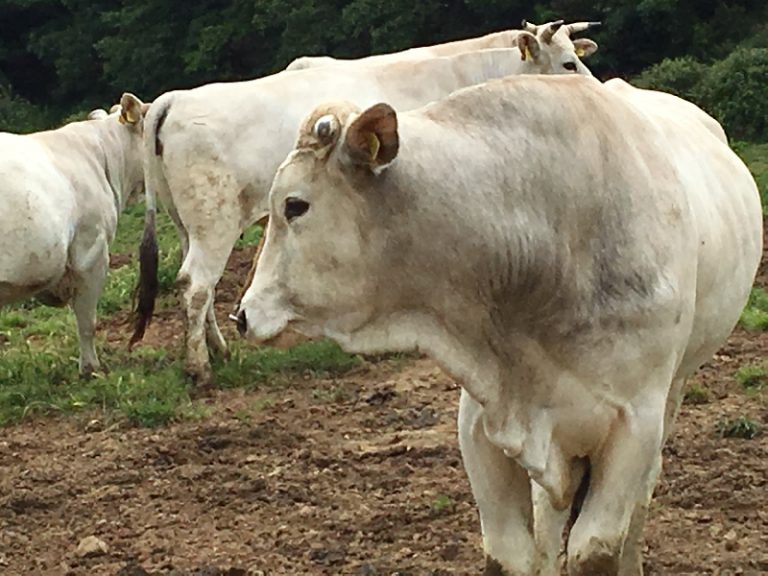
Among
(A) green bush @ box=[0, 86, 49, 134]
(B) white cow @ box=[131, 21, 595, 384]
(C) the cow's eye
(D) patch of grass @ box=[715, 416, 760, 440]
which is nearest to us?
(C) the cow's eye

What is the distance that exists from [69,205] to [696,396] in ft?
12.0

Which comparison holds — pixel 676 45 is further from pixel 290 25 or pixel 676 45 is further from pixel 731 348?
pixel 731 348

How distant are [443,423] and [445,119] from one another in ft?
11.1

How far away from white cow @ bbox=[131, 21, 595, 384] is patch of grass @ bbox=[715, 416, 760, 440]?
9.94ft

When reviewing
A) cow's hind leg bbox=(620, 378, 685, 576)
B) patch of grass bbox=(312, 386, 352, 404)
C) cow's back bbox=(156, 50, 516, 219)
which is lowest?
patch of grass bbox=(312, 386, 352, 404)

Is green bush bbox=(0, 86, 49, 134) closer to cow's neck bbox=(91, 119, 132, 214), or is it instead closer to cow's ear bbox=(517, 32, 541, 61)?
cow's neck bbox=(91, 119, 132, 214)

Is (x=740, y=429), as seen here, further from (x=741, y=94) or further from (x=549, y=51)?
(x=741, y=94)

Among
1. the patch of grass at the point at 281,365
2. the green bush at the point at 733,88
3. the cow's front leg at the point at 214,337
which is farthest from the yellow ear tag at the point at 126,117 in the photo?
the green bush at the point at 733,88

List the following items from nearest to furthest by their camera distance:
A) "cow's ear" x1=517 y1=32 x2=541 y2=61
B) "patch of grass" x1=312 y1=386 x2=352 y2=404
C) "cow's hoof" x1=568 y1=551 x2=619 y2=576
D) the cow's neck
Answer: "cow's hoof" x1=568 y1=551 x2=619 y2=576, "patch of grass" x1=312 y1=386 x2=352 y2=404, the cow's neck, "cow's ear" x1=517 y1=32 x2=541 y2=61

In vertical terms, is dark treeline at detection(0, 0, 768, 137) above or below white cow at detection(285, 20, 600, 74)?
below

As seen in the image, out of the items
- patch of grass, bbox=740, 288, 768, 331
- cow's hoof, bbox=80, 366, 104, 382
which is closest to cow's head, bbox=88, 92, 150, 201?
cow's hoof, bbox=80, 366, 104, 382

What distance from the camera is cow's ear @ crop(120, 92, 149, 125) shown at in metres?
9.41

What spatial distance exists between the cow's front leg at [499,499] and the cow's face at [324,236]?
593mm

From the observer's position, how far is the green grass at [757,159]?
13008mm
